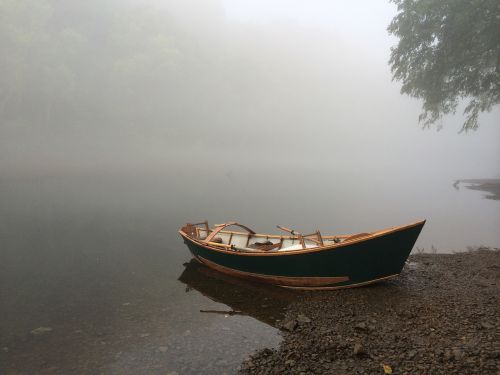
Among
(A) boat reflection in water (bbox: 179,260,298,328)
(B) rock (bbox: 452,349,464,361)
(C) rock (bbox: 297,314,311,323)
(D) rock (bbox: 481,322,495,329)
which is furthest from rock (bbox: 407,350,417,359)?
(A) boat reflection in water (bbox: 179,260,298,328)

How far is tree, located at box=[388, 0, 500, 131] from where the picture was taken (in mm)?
21750

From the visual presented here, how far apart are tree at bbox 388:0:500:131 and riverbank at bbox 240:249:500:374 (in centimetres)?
1938

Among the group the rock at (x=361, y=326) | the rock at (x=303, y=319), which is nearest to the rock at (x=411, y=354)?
the rock at (x=361, y=326)

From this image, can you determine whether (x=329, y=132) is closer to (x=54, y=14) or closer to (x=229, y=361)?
(x=54, y=14)

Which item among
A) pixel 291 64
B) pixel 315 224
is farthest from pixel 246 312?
pixel 291 64

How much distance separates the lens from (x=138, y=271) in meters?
12.5

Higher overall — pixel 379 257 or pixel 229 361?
pixel 379 257

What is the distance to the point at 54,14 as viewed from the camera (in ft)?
187

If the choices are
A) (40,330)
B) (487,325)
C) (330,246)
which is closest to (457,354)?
(487,325)

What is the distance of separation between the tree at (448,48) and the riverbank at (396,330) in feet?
63.6

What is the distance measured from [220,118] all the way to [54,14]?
40402 millimetres

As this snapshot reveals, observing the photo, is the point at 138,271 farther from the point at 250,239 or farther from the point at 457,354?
the point at 457,354

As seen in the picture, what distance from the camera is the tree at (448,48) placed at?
21.8 meters

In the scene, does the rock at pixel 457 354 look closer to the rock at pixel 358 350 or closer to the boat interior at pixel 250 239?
the rock at pixel 358 350
